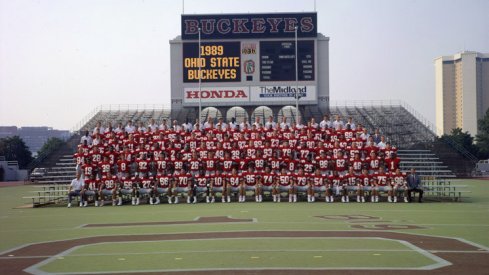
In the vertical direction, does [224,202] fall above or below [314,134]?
below

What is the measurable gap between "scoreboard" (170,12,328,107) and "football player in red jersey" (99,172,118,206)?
34.4 ft

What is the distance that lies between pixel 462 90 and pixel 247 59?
400 feet

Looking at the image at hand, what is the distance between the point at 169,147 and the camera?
2191 cm

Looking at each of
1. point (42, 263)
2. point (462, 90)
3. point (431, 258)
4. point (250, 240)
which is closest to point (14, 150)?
point (250, 240)

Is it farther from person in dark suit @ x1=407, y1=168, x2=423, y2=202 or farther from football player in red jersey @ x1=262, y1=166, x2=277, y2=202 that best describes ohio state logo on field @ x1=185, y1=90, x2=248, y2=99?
person in dark suit @ x1=407, y1=168, x2=423, y2=202

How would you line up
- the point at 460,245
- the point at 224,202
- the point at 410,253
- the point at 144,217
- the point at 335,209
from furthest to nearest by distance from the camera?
the point at 224,202 → the point at 335,209 → the point at 144,217 → the point at 460,245 → the point at 410,253

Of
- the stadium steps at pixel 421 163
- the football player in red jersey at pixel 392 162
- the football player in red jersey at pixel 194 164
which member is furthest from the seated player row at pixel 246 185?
the stadium steps at pixel 421 163

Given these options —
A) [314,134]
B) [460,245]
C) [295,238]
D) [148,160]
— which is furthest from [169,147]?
[460,245]

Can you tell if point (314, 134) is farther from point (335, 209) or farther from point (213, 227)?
point (213, 227)

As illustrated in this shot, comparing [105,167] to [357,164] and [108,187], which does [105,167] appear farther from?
[357,164]

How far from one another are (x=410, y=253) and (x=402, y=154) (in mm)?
29427

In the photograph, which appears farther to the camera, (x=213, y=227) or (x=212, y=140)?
(x=212, y=140)

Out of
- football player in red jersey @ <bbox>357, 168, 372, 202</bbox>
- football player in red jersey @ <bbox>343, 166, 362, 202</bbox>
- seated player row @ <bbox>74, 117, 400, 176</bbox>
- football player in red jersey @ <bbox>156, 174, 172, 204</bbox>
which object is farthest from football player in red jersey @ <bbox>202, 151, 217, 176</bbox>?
football player in red jersey @ <bbox>357, 168, 372, 202</bbox>

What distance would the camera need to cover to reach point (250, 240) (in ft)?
35.9
